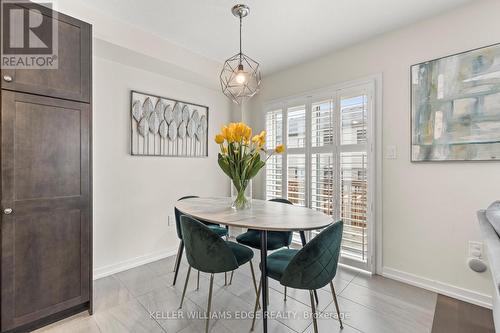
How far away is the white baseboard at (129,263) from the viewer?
2436mm

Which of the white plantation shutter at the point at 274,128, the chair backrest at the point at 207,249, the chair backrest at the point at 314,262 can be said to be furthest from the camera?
the white plantation shutter at the point at 274,128

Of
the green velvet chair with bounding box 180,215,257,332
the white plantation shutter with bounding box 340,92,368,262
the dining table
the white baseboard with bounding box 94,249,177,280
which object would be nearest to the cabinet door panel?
the white baseboard with bounding box 94,249,177,280

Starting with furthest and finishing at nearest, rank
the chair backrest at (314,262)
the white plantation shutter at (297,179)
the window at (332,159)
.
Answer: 1. the white plantation shutter at (297,179)
2. the window at (332,159)
3. the chair backrest at (314,262)

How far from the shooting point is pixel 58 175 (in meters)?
1.69

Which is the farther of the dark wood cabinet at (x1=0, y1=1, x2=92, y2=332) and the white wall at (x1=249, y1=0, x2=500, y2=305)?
the white wall at (x1=249, y1=0, x2=500, y2=305)

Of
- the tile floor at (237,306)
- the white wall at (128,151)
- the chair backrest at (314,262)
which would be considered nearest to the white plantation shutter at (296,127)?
the white wall at (128,151)

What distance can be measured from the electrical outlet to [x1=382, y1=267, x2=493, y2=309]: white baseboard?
0.31 m

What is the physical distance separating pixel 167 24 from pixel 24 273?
7.82 ft

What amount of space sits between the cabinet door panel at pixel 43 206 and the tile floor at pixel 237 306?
279 mm

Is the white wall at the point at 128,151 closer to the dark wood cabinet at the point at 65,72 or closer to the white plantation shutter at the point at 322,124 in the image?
the dark wood cabinet at the point at 65,72

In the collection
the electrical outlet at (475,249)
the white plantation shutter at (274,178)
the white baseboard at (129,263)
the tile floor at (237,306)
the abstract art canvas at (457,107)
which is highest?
the abstract art canvas at (457,107)

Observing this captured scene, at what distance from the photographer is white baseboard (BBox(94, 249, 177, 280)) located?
2.44 meters

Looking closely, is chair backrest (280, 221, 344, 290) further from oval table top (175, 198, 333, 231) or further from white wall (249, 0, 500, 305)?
white wall (249, 0, 500, 305)

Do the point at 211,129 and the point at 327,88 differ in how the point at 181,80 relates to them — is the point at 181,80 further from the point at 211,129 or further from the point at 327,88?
the point at 327,88
